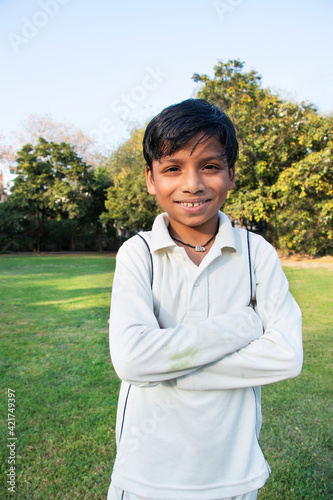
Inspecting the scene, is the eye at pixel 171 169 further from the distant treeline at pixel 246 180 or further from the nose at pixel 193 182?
the distant treeline at pixel 246 180

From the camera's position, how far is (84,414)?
2926mm

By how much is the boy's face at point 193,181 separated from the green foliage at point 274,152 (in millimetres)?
13370

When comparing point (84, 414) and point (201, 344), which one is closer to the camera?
point (201, 344)

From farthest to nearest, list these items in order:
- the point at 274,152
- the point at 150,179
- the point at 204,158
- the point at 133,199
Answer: the point at 133,199, the point at 274,152, the point at 150,179, the point at 204,158

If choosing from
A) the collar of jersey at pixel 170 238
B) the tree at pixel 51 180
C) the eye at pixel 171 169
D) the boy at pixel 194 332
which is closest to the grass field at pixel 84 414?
the boy at pixel 194 332

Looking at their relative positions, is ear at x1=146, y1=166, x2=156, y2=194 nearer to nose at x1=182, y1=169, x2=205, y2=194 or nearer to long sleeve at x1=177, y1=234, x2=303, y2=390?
nose at x1=182, y1=169, x2=205, y2=194

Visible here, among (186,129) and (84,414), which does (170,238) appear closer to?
(186,129)

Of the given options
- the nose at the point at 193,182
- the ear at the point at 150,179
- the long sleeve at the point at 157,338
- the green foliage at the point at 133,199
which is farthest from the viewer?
the green foliage at the point at 133,199

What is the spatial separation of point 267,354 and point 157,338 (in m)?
0.34

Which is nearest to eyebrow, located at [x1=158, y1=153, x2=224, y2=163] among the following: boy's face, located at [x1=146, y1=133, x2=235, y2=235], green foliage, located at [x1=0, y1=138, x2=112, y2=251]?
boy's face, located at [x1=146, y1=133, x2=235, y2=235]

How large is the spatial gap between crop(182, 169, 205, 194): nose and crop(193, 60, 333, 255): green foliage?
44.0 ft

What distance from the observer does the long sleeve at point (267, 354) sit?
109 centimetres

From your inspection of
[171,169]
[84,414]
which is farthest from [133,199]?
[171,169]

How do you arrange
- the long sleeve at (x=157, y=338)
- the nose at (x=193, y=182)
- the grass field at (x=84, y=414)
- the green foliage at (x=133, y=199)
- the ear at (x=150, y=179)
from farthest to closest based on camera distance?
the green foliage at (x=133, y=199) → the grass field at (x=84, y=414) → the ear at (x=150, y=179) → the nose at (x=193, y=182) → the long sleeve at (x=157, y=338)
